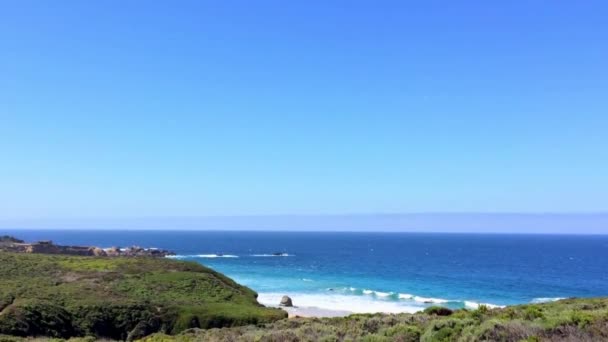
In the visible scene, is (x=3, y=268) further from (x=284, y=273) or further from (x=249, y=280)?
(x=284, y=273)

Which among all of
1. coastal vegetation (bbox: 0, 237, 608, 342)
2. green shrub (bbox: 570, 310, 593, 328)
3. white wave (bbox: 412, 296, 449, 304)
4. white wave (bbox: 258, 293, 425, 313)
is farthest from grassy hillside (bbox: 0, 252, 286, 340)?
green shrub (bbox: 570, 310, 593, 328)

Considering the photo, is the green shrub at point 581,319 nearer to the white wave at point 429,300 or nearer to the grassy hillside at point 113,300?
the grassy hillside at point 113,300

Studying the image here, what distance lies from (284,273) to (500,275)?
41.5m

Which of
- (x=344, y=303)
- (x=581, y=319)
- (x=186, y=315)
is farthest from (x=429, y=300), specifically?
(x=581, y=319)

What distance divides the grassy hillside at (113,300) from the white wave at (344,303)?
10.5m

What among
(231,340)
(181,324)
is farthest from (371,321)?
(181,324)

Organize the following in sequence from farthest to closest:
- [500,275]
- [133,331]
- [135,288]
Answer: [500,275], [135,288], [133,331]

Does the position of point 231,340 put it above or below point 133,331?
above

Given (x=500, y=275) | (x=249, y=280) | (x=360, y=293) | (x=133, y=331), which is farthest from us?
(x=500, y=275)

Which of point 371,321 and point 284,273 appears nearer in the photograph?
point 371,321

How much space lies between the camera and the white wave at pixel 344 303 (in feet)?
186

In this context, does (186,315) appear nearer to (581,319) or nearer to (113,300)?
(113,300)

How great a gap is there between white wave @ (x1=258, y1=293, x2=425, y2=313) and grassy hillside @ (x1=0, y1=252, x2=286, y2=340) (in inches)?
413

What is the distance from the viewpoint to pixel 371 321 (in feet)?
64.1
